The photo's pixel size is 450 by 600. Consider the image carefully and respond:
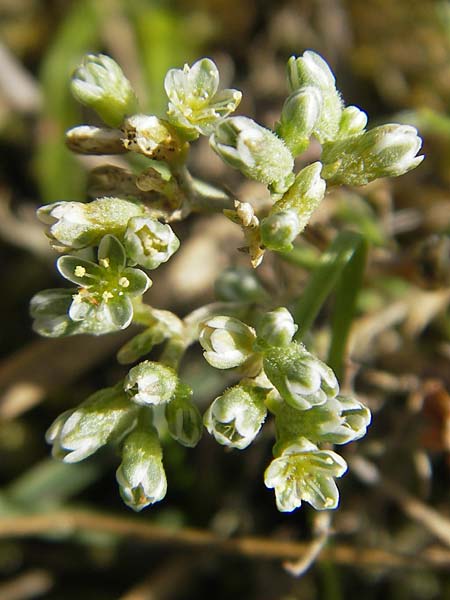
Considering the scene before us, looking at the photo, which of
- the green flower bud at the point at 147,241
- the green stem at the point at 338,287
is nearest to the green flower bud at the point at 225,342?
the green flower bud at the point at 147,241

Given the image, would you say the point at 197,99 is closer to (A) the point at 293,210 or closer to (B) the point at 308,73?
(B) the point at 308,73

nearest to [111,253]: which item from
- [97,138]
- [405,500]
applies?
[97,138]

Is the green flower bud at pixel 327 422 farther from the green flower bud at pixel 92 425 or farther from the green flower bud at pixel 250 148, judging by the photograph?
the green flower bud at pixel 250 148

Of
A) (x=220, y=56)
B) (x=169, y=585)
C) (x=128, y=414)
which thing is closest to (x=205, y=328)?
(x=128, y=414)

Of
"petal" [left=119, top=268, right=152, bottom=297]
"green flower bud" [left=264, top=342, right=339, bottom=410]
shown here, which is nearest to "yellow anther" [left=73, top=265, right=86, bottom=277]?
"petal" [left=119, top=268, right=152, bottom=297]

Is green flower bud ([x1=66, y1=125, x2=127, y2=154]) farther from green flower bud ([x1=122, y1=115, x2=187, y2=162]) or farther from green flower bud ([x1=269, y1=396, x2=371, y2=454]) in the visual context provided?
green flower bud ([x1=269, y1=396, x2=371, y2=454])

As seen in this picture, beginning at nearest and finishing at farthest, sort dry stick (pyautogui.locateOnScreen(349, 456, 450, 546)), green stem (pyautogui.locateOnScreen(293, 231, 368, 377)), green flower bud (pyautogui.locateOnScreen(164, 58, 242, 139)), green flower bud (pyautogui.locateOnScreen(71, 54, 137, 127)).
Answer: green flower bud (pyautogui.locateOnScreen(164, 58, 242, 139))
green flower bud (pyautogui.locateOnScreen(71, 54, 137, 127))
green stem (pyautogui.locateOnScreen(293, 231, 368, 377))
dry stick (pyautogui.locateOnScreen(349, 456, 450, 546))
